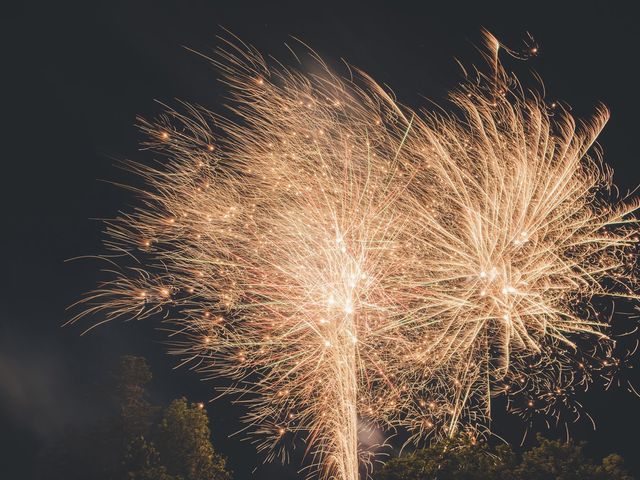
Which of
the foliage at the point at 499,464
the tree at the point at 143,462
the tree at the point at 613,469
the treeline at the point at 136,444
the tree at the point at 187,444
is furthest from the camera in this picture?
the tree at the point at 187,444

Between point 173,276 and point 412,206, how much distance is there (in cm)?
459

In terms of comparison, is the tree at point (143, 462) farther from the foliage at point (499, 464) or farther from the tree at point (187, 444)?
the foliage at point (499, 464)

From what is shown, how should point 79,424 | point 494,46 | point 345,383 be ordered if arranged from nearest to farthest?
point 494,46 < point 345,383 < point 79,424

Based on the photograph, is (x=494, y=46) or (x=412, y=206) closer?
(x=494, y=46)

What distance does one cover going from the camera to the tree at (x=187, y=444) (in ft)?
50.8

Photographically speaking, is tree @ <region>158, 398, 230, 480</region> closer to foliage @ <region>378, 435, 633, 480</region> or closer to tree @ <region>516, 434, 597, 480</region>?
foliage @ <region>378, 435, 633, 480</region>

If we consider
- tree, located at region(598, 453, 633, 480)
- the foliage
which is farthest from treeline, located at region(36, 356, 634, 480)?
tree, located at region(598, 453, 633, 480)

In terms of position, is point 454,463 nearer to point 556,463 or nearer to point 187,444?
point 556,463

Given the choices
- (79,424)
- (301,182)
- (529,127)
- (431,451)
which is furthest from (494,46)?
(79,424)

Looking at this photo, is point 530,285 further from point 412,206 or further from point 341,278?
point 341,278

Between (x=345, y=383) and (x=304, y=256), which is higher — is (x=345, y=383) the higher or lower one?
the lower one

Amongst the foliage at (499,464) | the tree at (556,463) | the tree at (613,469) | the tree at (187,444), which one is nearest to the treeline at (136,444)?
the tree at (187,444)

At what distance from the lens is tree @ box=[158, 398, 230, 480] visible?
15.5 meters

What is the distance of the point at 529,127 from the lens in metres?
9.92
